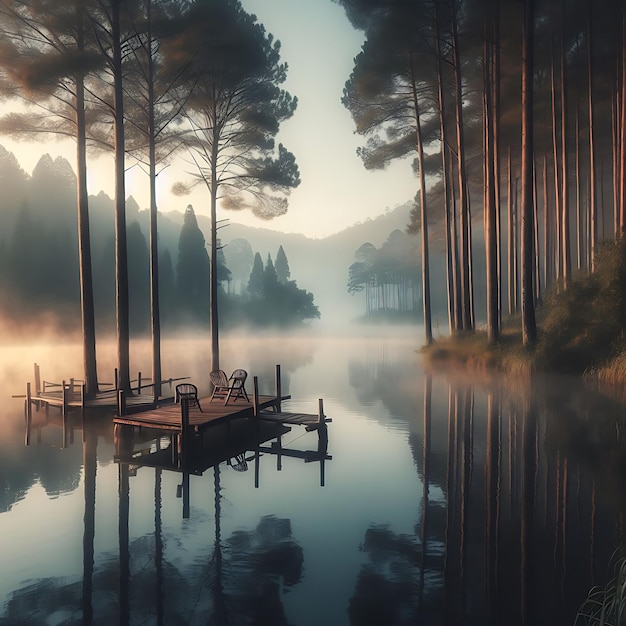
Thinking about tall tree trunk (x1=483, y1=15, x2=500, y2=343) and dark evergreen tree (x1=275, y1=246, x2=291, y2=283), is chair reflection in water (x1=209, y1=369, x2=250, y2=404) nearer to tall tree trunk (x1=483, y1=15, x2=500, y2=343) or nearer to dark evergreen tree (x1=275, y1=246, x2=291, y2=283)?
tall tree trunk (x1=483, y1=15, x2=500, y2=343)

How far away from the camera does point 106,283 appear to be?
75188 mm

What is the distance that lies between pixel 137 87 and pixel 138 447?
1399 centimetres

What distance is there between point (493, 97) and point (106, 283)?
63.7 metres

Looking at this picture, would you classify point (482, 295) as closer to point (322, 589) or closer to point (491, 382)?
point (491, 382)

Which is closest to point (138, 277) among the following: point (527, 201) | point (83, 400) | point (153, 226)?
point (153, 226)

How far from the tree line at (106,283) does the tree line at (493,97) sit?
43950 mm

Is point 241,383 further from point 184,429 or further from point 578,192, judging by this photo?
point 578,192

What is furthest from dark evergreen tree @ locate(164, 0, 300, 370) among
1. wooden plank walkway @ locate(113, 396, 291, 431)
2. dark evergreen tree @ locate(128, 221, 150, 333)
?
dark evergreen tree @ locate(128, 221, 150, 333)

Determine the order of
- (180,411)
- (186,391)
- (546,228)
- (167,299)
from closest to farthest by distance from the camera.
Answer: (186,391)
(180,411)
(546,228)
(167,299)

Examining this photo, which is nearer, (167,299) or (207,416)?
(207,416)

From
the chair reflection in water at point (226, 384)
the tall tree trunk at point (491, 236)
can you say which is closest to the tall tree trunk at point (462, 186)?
the tall tree trunk at point (491, 236)

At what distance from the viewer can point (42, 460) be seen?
10.7m

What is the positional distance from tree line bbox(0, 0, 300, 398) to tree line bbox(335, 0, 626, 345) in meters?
4.97

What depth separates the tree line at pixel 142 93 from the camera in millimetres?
15898
